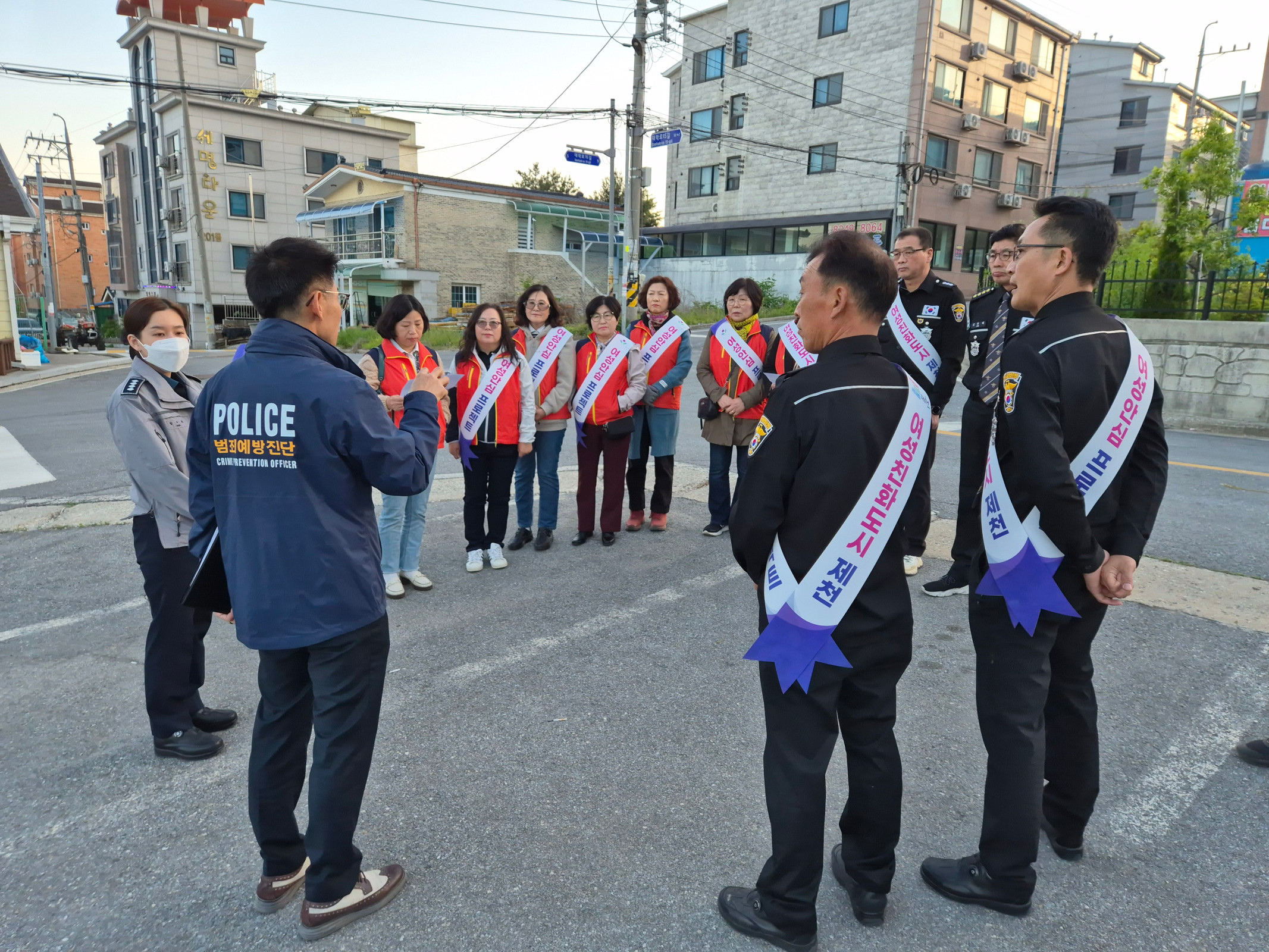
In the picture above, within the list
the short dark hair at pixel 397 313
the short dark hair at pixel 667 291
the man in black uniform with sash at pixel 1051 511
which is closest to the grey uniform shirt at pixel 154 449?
the short dark hair at pixel 397 313

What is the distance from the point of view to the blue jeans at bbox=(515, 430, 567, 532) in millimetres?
6016

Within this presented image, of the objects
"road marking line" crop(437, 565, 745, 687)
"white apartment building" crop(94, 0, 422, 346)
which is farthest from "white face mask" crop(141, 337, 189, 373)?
"white apartment building" crop(94, 0, 422, 346)

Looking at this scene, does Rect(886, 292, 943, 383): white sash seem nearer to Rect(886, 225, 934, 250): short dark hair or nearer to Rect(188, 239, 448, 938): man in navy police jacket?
Rect(886, 225, 934, 250): short dark hair

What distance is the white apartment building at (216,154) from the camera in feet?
134

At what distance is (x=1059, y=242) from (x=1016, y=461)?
2.29ft

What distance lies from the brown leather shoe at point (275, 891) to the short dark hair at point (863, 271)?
2359mm

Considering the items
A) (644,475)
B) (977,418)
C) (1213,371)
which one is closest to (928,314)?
(977,418)

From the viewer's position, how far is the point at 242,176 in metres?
41.9

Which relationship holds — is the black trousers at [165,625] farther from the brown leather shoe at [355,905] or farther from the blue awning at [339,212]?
the blue awning at [339,212]

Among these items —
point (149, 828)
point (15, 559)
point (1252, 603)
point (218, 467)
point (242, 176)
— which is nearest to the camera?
point (218, 467)

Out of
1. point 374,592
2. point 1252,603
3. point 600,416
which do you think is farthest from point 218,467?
point 1252,603

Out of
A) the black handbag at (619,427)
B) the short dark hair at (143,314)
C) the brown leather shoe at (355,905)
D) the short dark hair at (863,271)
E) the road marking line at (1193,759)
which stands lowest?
the brown leather shoe at (355,905)

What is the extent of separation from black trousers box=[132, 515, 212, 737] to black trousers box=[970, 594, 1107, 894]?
9.77 feet

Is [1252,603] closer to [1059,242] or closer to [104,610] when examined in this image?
[1059,242]
